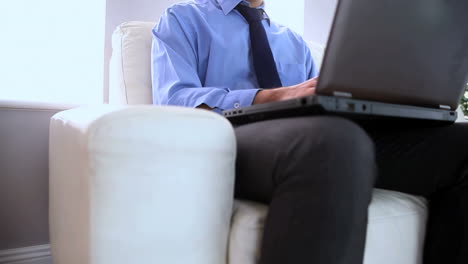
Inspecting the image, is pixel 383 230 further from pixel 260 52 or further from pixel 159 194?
pixel 260 52

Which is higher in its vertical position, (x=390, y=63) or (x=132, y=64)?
(x=390, y=63)

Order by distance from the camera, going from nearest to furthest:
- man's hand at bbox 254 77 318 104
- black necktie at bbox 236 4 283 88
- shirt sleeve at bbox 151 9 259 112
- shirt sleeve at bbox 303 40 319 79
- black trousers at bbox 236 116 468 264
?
1. black trousers at bbox 236 116 468 264
2. man's hand at bbox 254 77 318 104
3. shirt sleeve at bbox 151 9 259 112
4. black necktie at bbox 236 4 283 88
5. shirt sleeve at bbox 303 40 319 79

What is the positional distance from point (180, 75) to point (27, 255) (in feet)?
2.53

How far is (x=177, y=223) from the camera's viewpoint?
0.55 metres

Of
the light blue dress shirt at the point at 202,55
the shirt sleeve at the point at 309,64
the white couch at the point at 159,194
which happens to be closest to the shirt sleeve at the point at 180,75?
the light blue dress shirt at the point at 202,55

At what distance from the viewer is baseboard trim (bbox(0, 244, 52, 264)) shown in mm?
1106

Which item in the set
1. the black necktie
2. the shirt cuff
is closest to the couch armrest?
the shirt cuff

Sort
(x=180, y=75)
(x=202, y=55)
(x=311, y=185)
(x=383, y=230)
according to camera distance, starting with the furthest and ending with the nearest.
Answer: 1. (x=202, y=55)
2. (x=180, y=75)
3. (x=383, y=230)
4. (x=311, y=185)

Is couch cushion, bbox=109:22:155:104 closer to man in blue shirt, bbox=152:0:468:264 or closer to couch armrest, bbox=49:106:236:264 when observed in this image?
man in blue shirt, bbox=152:0:468:264

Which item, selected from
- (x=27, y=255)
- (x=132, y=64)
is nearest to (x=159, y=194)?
(x=132, y=64)

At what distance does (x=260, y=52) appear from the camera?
109 centimetres

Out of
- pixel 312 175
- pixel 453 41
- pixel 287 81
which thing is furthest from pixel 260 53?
pixel 312 175

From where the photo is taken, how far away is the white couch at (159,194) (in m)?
0.51

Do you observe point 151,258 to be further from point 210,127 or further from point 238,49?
point 238,49
